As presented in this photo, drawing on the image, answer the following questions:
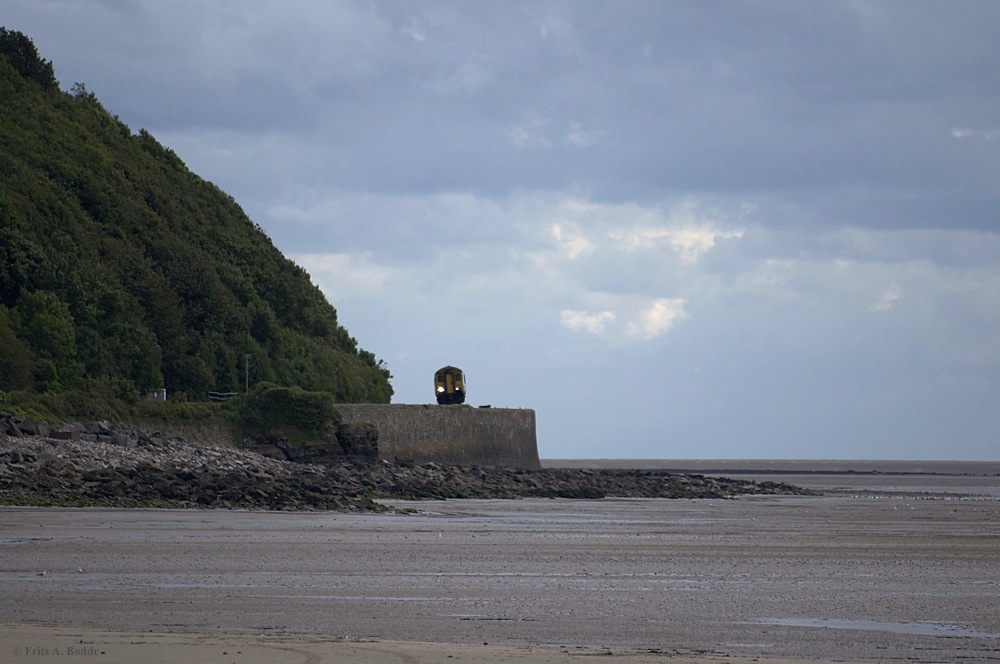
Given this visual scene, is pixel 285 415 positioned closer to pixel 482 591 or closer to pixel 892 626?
pixel 482 591

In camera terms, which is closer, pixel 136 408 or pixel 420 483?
pixel 420 483

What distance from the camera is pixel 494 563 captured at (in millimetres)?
16391

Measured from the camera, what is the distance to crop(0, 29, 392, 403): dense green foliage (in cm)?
5291

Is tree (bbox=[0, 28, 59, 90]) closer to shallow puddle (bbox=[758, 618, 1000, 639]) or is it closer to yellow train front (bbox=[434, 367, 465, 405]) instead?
yellow train front (bbox=[434, 367, 465, 405])

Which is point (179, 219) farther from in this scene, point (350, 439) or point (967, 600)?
point (967, 600)

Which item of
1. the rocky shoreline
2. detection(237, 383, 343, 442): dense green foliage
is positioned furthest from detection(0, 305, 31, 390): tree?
detection(237, 383, 343, 442): dense green foliage

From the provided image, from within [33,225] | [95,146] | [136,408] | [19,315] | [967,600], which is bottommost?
[967,600]

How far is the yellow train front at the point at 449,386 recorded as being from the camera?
223 feet

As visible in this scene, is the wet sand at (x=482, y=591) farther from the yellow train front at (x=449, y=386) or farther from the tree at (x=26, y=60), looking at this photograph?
the tree at (x=26, y=60)

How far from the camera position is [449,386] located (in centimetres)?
6812

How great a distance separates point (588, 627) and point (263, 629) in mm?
2611

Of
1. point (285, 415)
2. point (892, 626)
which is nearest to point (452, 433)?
point (285, 415)

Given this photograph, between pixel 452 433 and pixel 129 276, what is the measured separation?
1643 centimetres

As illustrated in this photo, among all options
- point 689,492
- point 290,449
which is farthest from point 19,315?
point 689,492
